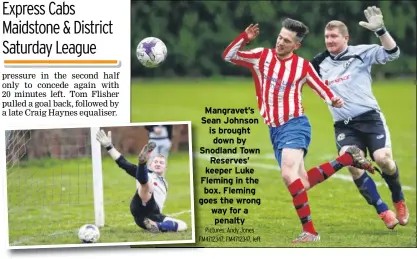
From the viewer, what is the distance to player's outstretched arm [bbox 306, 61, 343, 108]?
644 centimetres

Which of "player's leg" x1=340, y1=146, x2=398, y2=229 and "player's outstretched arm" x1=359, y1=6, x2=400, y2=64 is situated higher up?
"player's outstretched arm" x1=359, y1=6, x2=400, y2=64

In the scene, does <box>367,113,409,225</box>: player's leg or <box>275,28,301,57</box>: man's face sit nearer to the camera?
<box>275,28,301,57</box>: man's face

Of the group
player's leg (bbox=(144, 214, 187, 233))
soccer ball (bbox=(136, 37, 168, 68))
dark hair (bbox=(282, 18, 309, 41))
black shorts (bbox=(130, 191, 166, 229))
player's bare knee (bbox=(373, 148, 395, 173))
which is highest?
dark hair (bbox=(282, 18, 309, 41))

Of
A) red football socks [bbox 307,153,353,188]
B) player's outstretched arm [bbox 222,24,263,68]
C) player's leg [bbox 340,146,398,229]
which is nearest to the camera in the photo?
player's outstretched arm [bbox 222,24,263,68]

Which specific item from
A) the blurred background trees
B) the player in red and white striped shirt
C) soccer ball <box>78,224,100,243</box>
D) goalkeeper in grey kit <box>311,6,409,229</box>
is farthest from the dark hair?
soccer ball <box>78,224,100,243</box>

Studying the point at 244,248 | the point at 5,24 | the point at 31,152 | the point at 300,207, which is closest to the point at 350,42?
the point at 300,207

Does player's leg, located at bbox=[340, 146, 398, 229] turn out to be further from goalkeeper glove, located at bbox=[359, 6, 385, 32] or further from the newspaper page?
goalkeeper glove, located at bbox=[359, 6, 385, 32]

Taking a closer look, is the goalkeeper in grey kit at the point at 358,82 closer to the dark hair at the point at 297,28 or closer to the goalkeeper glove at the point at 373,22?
the goalkeeper glove at the point at 373,22

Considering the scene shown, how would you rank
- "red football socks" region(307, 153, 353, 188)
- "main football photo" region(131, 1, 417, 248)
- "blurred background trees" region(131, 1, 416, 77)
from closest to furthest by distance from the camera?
"main football photo" region(131, 1, 417, 248) < "red football socks" region(307, 153, 353, 188) < "blurred background trees" region(131, 1, 416, 77)

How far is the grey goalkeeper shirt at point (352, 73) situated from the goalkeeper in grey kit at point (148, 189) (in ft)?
4.52

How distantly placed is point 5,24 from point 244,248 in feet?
8.06

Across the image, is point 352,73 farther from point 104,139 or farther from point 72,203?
point 72,203

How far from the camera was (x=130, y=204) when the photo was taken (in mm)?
6734

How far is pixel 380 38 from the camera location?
6602 millimetres
